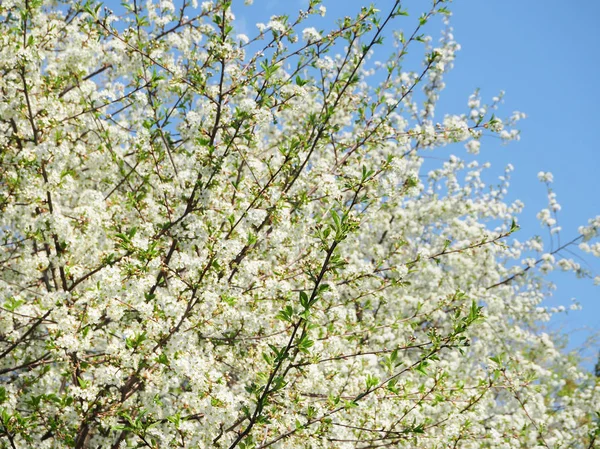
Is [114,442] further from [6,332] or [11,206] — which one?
[11,206]

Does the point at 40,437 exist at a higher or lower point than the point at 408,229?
lower

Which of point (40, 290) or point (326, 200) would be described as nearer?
point (326, 200)

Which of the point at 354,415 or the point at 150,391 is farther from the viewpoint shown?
the point at 354,415

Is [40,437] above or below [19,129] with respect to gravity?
below

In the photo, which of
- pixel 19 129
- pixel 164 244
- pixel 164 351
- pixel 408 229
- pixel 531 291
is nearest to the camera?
pixel 164 351

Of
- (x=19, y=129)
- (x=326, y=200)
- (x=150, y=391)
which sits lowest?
(x=150, y=391)

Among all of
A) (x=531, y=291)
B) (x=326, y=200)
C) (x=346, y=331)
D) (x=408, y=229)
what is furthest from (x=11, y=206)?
(x=531, y=291)

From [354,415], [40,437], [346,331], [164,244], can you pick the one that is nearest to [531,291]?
[346,331]

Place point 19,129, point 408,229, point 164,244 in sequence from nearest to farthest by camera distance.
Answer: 1. point 164,244
2. point 19,129
3. point 408,229

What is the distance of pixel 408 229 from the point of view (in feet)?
38.2

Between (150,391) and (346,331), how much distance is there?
2724 millimetres

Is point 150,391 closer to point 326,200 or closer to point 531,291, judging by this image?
point 326,200

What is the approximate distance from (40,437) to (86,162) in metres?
3.18

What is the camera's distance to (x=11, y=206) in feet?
18.4
